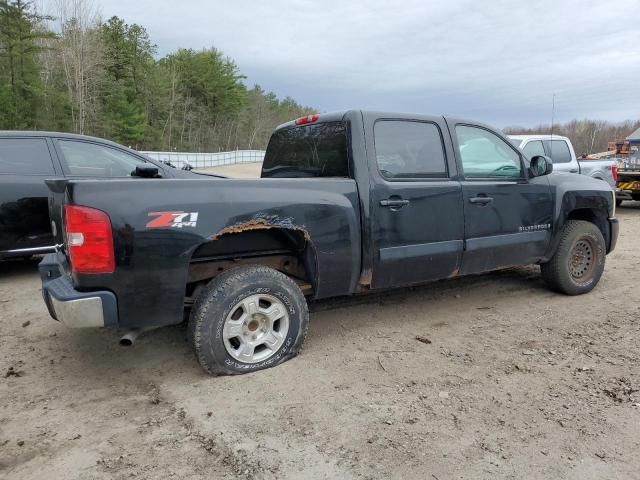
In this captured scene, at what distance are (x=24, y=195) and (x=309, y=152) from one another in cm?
336

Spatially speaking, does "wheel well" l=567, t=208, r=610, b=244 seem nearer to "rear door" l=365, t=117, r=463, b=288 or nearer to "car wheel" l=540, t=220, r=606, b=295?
"car wheel" l=540, t=220, r=606, b=295

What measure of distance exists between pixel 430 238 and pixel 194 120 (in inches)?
2614

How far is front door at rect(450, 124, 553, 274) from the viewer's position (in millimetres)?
4383

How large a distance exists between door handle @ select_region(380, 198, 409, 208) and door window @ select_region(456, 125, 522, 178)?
2.65 feet

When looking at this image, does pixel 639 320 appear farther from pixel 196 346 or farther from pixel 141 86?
pixel 141 86

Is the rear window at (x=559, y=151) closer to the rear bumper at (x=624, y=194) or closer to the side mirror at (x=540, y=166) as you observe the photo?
the rear bumper at (x=624, y=194)

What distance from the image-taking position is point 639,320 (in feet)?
14.6

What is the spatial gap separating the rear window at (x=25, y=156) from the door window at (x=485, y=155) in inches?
175

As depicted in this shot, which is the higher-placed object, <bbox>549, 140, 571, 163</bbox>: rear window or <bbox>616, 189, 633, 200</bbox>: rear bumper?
<bbox>549, 140, 571, 163</bbox>: rear window

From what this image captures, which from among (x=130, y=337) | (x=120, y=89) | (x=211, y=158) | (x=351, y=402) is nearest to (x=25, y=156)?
(x=130, y=337)

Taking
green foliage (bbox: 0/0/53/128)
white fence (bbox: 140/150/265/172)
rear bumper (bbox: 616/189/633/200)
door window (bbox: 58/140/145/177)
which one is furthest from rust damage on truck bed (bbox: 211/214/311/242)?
green foliage (bbox: 0/0/53/128)

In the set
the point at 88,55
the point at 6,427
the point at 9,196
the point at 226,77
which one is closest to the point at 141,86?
the point at 88,55

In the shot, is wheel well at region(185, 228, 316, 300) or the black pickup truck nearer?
the black pickup truck

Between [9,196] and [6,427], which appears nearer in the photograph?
[6,427]
